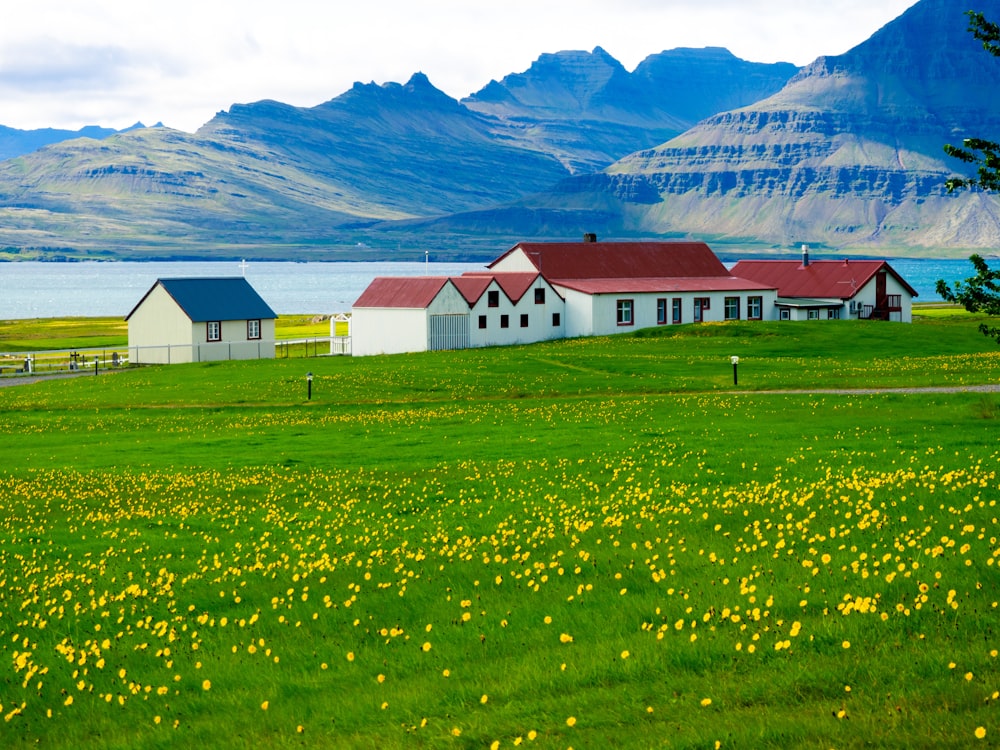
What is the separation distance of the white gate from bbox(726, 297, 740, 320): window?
28598mm

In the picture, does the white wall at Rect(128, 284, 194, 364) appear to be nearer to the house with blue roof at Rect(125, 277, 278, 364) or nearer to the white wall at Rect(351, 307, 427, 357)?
the house with blue roof at Rect(125, 277, 278, 364)

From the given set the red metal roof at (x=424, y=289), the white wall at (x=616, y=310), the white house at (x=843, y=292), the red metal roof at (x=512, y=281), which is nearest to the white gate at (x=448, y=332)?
the red metal roof at (x=424, y=289)

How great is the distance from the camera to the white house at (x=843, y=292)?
382ft

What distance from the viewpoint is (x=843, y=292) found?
117 metres

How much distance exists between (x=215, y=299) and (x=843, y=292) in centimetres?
6190

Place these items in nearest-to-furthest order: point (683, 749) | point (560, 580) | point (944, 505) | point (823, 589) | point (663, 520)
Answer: point (683, 749) → point (823, 589) → point (560, 580) → point (944, 505) → point (663, 520)

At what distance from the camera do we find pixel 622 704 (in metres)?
11.4

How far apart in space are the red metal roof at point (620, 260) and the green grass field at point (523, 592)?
7462 cm

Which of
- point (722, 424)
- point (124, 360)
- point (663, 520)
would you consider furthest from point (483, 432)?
point (124, 360)

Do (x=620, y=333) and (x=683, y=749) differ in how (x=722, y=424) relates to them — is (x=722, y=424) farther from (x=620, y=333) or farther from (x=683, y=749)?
(x=620, y=333)

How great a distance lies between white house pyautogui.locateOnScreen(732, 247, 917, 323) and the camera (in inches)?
4582

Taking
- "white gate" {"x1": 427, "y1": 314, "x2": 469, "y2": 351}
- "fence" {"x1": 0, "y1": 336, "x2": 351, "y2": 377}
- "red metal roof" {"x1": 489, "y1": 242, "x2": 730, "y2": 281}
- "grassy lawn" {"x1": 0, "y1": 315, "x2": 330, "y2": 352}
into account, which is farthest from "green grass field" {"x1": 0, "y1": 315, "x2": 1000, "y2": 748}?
"grassy lawn" {"x1": 0, "y1": 315, "x2": 330, "y2": 352}

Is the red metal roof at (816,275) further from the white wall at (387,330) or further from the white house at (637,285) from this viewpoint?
the white wall at (387,330)

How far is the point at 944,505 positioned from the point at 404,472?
15443 millimetres
